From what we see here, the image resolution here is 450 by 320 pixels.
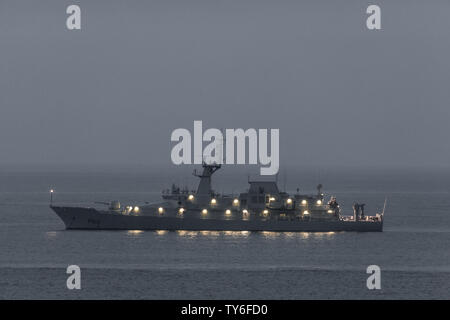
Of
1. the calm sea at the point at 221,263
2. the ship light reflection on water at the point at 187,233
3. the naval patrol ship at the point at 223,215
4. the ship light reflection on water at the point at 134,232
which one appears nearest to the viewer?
the calm sea at the point at 221,263

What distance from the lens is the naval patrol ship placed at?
101m

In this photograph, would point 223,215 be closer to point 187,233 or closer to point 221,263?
point 187,233

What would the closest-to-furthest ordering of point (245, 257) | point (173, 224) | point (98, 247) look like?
point (245, 257) → point (98, 247) → point (173, 224)

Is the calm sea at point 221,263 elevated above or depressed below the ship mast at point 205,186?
below

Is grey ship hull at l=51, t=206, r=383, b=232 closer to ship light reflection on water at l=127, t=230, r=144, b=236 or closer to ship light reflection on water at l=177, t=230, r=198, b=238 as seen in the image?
ship light reflection on water at l=177, t=230, r=198, b=238

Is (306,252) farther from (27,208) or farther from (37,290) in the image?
(27,208)

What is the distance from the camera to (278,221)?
331 ft

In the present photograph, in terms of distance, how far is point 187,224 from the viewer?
100 metres

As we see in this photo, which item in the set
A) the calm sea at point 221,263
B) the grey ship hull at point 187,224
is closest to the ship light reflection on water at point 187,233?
the calm sea at point 221,263

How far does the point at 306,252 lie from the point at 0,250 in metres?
26.0

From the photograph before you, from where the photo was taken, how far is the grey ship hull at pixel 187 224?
330 ft

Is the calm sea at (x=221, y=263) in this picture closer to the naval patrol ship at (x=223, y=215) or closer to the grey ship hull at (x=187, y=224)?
the grey ship hull at (x=187, y=224)

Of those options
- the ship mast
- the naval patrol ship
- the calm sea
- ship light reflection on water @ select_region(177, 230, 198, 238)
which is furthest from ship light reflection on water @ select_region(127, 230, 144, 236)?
the ship mast

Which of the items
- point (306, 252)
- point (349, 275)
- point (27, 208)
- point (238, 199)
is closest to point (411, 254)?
point (306, 252)
